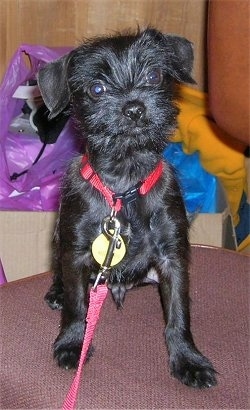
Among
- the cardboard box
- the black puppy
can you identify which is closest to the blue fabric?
the cardboard box

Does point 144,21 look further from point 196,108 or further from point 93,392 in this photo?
point 93,392

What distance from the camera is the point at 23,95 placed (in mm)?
2871

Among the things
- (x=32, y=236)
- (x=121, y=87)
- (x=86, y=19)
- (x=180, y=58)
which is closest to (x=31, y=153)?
(x=32, y=236)

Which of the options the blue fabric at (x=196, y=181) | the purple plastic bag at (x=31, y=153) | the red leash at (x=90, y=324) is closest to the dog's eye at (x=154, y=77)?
the red leash at (x=90, y=324)

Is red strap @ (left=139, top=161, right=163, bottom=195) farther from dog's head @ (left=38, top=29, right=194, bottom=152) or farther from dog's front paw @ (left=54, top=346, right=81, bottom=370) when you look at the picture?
dog's front paw @ (left=54, top=346, right=81, bottom=370)

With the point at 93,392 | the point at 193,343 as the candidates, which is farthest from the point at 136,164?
the point at 93,392

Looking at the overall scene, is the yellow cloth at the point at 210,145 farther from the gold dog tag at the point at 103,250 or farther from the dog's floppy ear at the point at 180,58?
the gold dog tag at the point at 103,250

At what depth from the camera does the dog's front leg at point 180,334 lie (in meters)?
1.52

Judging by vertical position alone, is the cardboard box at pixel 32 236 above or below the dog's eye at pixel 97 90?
below

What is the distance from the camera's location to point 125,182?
1.72 meters

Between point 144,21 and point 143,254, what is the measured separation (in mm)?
1504

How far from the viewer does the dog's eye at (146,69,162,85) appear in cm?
164

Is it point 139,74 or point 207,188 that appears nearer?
point 139,74

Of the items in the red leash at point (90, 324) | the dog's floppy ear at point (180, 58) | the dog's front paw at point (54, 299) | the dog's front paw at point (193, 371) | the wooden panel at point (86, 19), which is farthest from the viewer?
the wooden panel at point (86, 19)
